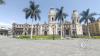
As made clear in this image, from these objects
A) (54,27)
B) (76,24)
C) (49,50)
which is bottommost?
(49,50)

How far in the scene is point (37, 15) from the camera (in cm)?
6638

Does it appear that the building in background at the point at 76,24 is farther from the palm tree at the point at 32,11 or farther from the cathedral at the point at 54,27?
the palm tree at the point at 32,11

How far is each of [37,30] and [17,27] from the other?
1793cm

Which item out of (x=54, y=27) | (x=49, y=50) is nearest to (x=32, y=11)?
(x=54, y=27)

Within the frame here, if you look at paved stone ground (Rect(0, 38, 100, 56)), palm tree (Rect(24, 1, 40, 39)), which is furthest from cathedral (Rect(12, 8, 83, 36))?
paved stone ground (Rect(0, 38, 100, 56))

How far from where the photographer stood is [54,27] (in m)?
104

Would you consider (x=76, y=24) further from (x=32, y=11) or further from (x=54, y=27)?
(x=32, y=11)

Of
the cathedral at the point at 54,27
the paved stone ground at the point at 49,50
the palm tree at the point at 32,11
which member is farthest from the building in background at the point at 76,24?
the paved stone ground at the point at 49,50

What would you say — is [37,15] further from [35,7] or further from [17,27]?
[17,27]

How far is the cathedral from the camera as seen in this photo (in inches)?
4085

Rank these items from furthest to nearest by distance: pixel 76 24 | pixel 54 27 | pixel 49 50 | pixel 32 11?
pixel 76 24 < pixel 54 27 < pixel 32 11 < pixel 49 50

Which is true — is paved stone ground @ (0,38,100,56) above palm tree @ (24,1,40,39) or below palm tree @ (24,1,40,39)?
below

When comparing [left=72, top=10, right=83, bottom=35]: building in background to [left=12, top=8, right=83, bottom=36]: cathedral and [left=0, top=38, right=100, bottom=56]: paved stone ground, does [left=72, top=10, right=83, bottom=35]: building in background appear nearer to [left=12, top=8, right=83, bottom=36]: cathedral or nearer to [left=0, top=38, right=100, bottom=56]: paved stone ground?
[left=12, top=8, right=83, bottom=36]: cathedral

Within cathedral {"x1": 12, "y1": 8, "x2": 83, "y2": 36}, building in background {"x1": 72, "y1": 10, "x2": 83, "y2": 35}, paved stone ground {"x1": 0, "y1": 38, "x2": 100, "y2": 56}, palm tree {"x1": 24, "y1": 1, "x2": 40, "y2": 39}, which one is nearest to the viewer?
paved stone ground {"x1": 0, "y1": 38, "x2": 100, "y2": 56}
